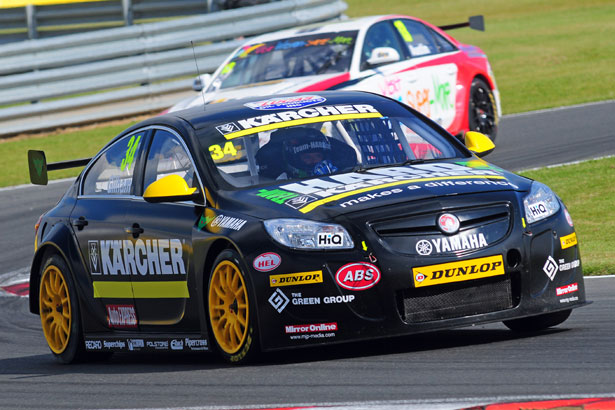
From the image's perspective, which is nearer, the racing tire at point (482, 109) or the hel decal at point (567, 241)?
the hel decal at point (567, 241)

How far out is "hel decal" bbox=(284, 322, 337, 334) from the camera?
240 inches

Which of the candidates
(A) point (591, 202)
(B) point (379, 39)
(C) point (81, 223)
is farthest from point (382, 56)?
(C) point (81, 223)

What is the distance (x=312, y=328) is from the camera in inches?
241

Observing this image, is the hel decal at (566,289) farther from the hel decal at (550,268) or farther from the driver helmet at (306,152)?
the driver helmet at (306,152)

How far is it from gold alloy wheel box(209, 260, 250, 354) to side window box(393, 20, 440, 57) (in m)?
8.02

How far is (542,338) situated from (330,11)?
1645cm

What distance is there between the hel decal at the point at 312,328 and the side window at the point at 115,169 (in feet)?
6.17

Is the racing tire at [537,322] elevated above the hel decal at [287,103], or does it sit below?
below

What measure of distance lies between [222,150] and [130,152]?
916 millimetres

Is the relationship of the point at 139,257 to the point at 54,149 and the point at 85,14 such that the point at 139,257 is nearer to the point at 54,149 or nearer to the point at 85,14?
the point at 54,149

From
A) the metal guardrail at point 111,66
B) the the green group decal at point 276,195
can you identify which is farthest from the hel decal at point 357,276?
the metal guardrail at point 111,66

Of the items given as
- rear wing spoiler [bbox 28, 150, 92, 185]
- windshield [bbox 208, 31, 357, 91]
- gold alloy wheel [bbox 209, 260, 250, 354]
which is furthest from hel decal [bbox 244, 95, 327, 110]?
windshield [bbox 208, 31, 357, 91]

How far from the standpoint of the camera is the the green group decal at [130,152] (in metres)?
7.77

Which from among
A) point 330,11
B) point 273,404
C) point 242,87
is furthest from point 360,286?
point 330,11
